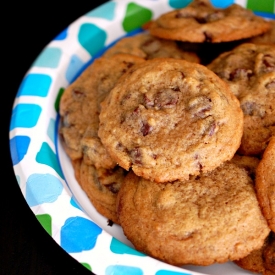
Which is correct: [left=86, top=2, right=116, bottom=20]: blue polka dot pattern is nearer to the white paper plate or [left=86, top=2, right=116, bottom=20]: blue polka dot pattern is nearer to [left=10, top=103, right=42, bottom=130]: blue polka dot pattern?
the white paper plate

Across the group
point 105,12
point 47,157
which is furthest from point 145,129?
point 105,12

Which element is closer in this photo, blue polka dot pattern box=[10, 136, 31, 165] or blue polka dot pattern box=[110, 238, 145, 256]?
blue polka dot pattern box=[110, 238, 145, 256]

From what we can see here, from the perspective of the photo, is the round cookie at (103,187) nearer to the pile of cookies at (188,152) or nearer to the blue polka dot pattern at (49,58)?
the pile of cookies at (188,152)

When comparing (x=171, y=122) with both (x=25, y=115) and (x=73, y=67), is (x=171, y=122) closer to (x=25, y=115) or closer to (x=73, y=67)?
(x=25, y=115)

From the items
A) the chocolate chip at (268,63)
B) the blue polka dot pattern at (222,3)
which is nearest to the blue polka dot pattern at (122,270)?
the chocolate chip at (268,63)

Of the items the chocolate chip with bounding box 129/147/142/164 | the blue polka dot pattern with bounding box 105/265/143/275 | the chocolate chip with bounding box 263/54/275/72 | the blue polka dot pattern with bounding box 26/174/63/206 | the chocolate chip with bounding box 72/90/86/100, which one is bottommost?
the blue polka dot pattern with bounding box 105/265/143/275

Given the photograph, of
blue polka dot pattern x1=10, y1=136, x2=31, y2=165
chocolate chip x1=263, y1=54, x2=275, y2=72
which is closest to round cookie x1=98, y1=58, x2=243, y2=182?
chocolate chip x1=263, y1=54, x2=275, y2=72

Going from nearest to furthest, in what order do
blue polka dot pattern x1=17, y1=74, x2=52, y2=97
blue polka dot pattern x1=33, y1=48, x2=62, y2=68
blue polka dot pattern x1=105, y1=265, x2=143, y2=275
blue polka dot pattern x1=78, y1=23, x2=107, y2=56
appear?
blue polka dot pattern x1=105, y1=265, x2=143, y2=275, blue polka dot pattern x1=17, y1=74, x2=52, y2=97, blue polka dot pattern x1=33, y1=48, x2=62, y2=68, blue polka dot pattern x1=78, y1=23, x2=107, y2=56

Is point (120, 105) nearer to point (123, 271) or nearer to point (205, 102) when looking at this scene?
point (205, 102)
